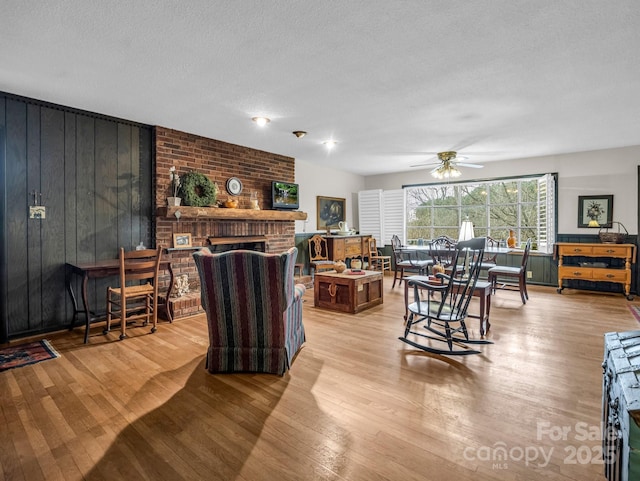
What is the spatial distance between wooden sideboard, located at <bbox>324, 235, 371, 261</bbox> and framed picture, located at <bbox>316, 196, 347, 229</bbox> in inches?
25.9

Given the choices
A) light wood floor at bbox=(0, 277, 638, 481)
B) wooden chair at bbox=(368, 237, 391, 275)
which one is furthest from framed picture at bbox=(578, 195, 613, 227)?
wooden chair at bbox=(368, 237, 391, 275)

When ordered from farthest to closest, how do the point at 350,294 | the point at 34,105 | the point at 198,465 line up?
the point at 350,294 < the point at 34,105 < the point at 198,465

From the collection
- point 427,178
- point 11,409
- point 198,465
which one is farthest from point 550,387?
point 427,178

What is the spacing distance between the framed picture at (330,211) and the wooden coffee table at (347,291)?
271cm

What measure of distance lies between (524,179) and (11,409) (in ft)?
25.4

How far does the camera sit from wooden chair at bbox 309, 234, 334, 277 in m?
6.60

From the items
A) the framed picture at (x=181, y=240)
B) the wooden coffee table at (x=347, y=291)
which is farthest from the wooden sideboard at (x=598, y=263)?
the framed picture at (x=181, y=240)

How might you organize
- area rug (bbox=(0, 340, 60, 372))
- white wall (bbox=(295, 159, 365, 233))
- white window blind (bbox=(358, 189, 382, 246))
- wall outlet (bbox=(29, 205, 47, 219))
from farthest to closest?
white window blind (bbox=(358, 189, 382, 246)), white wall (bbox=(295, 159, 365, 233)), wall outlet (bbox=(29, 205, 47, 219)), area rug (bbox=(0, 340, 60, 372))

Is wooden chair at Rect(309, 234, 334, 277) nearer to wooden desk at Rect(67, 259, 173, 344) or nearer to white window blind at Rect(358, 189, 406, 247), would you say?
white window blind at Rect(358, 189, 406, 247)

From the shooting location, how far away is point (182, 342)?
3428 mm

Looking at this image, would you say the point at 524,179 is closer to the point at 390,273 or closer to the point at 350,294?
the point at 390,273

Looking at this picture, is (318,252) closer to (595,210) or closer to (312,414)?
(312,414)

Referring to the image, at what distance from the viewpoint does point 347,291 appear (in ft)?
14.8

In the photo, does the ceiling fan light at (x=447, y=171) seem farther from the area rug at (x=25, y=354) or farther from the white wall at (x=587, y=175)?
the area rug at (x=25, y=354)
